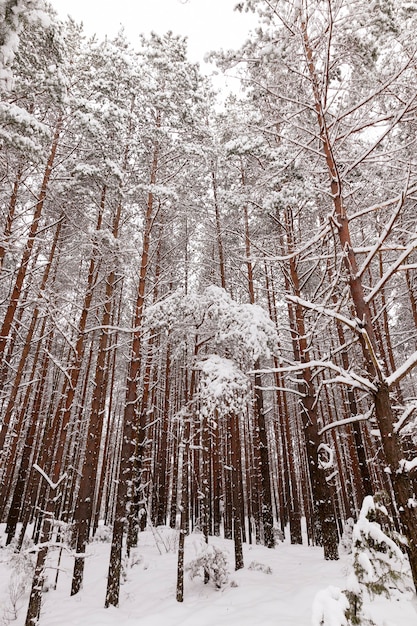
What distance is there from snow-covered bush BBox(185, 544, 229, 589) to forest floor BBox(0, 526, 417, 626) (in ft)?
0.51

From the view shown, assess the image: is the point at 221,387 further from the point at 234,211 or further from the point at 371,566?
the point at 234,211

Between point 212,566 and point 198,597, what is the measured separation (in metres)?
0.68

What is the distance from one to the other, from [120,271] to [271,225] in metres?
4.93

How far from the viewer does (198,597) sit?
25.3 ft

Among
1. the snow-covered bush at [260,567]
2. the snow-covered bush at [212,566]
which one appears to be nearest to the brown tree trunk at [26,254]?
the snow-covered bush at [212,566]

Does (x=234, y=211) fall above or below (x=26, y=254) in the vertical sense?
above

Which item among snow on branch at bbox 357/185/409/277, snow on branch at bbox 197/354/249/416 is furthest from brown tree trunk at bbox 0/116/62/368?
snow on branch at bbox 357/185/409/277

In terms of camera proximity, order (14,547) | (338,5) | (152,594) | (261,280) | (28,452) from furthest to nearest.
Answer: (261,280) < (28,452) < (14,547) < (152,594) < (338,5)

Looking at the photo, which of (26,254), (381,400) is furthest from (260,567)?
(26,254)

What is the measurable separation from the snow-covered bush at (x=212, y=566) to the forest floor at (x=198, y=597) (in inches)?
6.1

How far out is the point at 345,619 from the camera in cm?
245

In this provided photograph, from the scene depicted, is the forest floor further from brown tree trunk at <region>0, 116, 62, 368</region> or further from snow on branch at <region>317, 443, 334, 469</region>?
brown tree trunk at <region>0, 116, 62, 368</region>

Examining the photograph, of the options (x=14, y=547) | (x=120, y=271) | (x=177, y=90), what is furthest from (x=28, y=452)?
(x=177, y=90)

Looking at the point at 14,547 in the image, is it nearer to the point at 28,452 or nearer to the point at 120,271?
the point at 28,452
